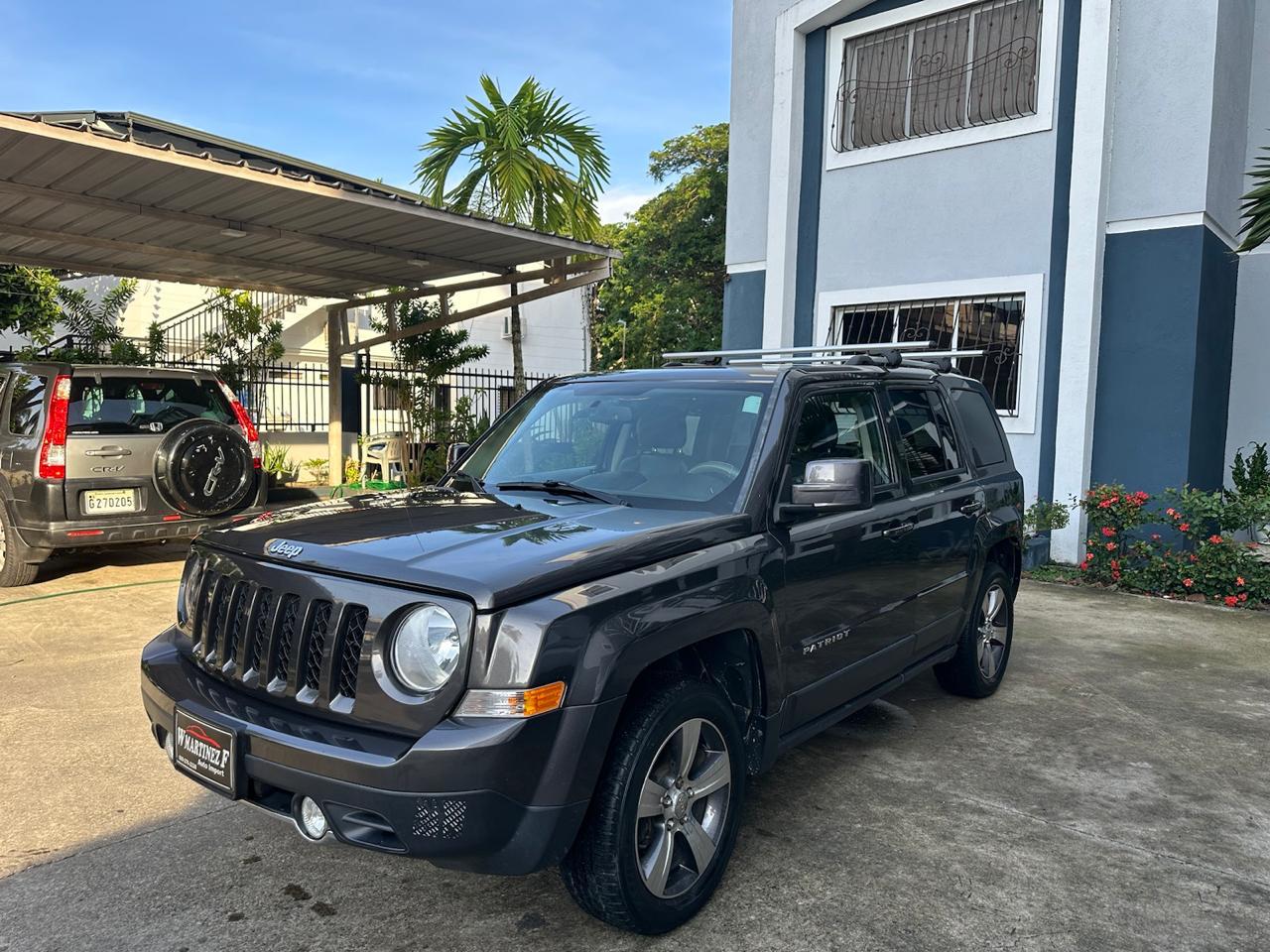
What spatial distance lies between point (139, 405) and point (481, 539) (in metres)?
5.61

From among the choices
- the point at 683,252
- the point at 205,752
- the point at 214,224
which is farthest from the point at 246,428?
the point at 683,252

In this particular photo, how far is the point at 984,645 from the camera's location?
514 centimetres

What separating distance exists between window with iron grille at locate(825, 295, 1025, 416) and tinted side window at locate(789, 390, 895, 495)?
5.45 m

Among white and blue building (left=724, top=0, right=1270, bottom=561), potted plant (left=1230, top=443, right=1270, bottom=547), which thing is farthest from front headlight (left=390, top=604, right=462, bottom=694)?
potted plant (left=1230, top=443, right=1270, bottom=547)

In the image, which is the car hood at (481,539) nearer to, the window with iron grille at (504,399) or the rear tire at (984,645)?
the rear tire at (984,645)

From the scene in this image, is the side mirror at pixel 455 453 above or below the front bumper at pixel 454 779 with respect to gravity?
above

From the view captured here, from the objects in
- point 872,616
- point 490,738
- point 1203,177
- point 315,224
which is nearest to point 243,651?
point 490,738

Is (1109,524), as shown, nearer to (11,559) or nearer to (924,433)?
(924,433)

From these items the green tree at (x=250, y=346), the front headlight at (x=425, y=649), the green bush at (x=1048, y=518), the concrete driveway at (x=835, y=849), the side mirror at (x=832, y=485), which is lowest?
the concrete driveway at (x=835, y=849)

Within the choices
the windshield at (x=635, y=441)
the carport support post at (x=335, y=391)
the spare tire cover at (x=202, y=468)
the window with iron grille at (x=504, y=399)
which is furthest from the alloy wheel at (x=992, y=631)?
the window with iron grille at (x=504, y=399)

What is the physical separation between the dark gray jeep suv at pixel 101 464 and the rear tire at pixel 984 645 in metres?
5.42

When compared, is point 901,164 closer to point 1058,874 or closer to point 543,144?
point 543,144

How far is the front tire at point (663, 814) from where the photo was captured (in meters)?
A: 2.62

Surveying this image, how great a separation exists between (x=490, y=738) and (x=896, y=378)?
285 cm
